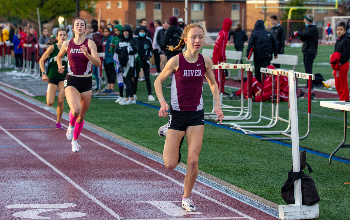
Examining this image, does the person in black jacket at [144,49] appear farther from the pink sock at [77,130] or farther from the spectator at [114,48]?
the pink sock at [77,130]

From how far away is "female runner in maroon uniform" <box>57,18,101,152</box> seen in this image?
926 cm

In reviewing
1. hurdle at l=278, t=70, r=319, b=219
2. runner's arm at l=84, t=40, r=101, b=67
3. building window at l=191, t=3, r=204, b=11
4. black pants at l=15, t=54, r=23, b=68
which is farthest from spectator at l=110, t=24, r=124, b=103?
building window at l=191, t=3, r=204, b=11

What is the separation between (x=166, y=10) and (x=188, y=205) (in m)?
81.0

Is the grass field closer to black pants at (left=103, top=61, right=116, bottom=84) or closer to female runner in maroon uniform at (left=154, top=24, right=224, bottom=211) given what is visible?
female runner in maroon uniform at (left=154, top=24, right=224, bottom=211)

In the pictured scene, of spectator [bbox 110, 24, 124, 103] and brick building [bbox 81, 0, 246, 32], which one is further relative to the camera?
brick building [bbox 81, 0, 246, 32]

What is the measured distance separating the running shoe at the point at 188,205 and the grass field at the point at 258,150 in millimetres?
982

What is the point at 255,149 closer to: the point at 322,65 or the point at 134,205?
the point at 134,205

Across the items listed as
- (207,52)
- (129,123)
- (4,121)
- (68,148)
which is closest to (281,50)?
(207,52)

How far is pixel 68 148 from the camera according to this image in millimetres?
9688

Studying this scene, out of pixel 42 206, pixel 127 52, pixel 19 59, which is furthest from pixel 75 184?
pixel 19 59

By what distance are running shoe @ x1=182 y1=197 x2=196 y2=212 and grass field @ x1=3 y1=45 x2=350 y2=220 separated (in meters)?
0.98

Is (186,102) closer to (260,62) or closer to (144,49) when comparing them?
(144,49)

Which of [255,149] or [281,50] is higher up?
[281,50]

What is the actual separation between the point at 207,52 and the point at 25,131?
9923 millimetres
